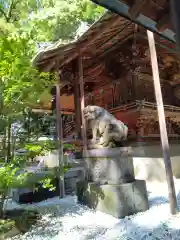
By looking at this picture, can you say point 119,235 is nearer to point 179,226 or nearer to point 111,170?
point 179,226

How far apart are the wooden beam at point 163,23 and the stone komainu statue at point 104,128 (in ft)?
11.3

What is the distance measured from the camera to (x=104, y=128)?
566 centimetres

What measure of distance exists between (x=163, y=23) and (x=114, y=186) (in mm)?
3749

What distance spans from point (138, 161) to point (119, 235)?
190 inches

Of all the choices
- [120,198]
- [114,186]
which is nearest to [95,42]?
[114,186]

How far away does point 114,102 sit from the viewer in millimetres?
11227

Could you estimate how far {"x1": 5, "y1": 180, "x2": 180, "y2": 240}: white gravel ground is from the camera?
13.0 feet

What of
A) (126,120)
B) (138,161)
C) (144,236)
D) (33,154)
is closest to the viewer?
(144,236)

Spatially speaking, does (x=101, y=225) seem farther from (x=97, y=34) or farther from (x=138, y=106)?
(x=138, y=106)

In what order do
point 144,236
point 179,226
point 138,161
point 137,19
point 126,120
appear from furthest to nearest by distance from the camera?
point 126,120 < point 138,161 < point 179,226 < point 144,236 < point 137,19

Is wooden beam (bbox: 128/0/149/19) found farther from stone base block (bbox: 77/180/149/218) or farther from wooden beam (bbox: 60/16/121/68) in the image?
stone base block (bbox: 77/180/149/218)

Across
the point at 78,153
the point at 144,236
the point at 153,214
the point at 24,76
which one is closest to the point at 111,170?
the point at 153,214

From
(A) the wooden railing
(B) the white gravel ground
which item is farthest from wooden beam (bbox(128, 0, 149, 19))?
(A) the wooden railing

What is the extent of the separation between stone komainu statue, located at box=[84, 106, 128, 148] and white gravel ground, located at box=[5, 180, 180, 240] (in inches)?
66.4
